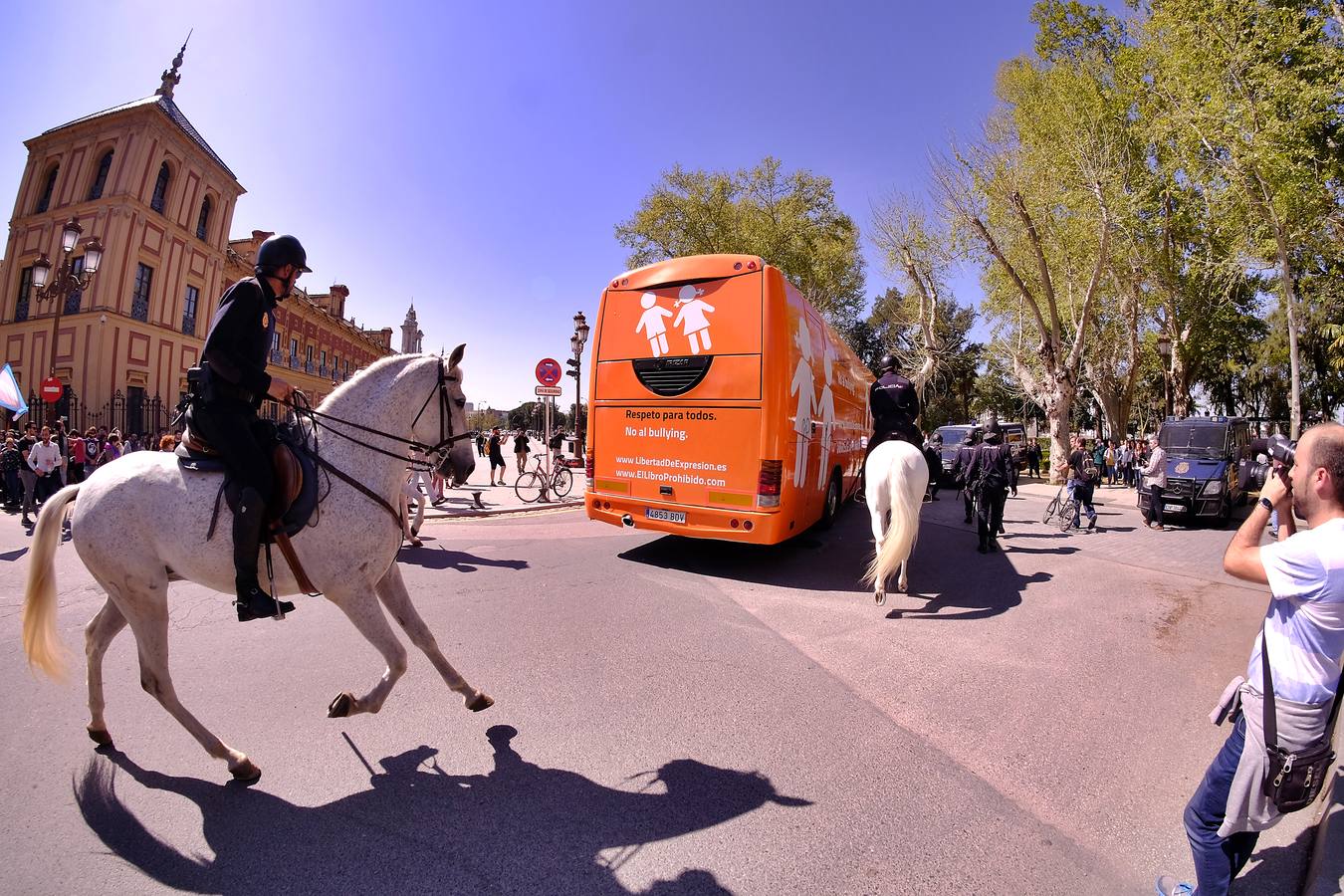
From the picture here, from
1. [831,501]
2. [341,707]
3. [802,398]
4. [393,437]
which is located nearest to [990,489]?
[831,501]

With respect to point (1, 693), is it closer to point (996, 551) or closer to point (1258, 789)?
point (1258, 789)

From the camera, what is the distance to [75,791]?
99.4 inches

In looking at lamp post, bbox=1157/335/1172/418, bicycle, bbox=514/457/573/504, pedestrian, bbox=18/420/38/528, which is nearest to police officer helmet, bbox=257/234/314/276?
bicycle, bbox=514/457/573/504

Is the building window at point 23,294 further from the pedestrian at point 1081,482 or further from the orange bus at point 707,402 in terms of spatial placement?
the pedestrian at point 1081,482

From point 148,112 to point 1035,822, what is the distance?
34.3 metres

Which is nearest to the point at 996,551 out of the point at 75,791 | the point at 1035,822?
the point at 1035,822

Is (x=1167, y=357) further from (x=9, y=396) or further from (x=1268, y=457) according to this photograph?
(x=9, y=396)

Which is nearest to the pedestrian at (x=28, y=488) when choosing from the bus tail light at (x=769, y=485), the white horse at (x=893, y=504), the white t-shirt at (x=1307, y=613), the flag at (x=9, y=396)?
the flag at (x=9, y=396)

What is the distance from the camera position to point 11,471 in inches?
454

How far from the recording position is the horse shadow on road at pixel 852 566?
230 inches

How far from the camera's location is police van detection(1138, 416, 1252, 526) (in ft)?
35.1

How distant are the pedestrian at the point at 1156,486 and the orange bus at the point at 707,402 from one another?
814 cm

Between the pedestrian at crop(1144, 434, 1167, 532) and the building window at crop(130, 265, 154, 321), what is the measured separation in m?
33.5

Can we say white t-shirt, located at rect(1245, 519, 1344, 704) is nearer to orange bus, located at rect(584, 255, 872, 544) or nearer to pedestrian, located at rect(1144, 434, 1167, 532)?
orange bus, located at rect(584, 255, 872, 544)
